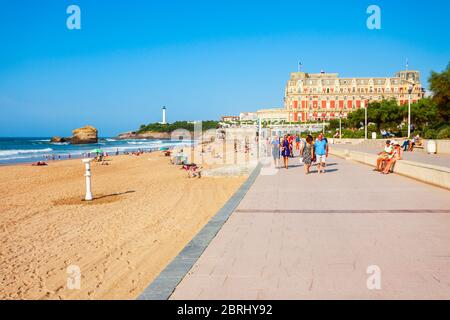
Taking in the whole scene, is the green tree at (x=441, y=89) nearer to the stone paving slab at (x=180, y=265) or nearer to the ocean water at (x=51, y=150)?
the stone paving slab at (x=180, y=265)

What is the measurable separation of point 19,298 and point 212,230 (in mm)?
2700

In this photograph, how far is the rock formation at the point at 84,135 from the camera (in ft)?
326

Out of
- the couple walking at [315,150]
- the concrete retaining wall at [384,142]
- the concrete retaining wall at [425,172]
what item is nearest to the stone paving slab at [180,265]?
the concrete retaining wall at [425,172]

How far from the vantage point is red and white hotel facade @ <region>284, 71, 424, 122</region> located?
10144cm

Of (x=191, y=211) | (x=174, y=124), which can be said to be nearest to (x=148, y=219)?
(x=191, y=211)

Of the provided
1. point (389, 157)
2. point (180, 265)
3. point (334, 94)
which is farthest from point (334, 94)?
point (180, 265)

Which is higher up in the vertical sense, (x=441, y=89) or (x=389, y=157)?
(x=441, y=89)

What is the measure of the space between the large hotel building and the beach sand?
92.2m

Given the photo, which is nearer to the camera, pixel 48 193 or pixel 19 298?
pixel 19 298

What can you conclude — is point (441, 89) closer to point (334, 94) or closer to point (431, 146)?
point (431, 146)

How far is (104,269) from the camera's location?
5184 mm

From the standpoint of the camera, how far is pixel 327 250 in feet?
15.8

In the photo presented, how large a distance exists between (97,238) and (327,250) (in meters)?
4.18
